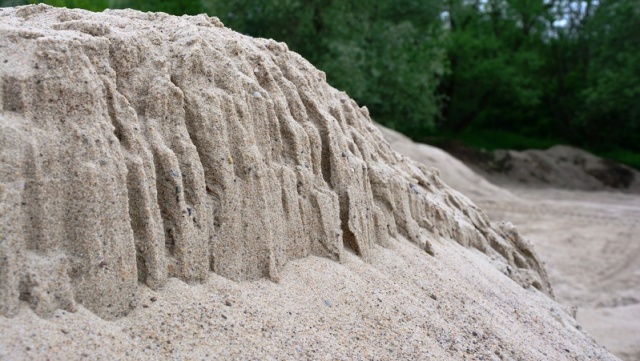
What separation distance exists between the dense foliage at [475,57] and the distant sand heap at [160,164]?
12635 millimetres

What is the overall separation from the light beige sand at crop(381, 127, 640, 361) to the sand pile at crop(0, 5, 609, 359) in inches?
111

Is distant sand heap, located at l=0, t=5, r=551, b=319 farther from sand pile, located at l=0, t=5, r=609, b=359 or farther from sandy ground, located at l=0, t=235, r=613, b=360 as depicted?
sandy ground, located at l=0, t=235, r=613, b=360

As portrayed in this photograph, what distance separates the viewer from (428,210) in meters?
5.34

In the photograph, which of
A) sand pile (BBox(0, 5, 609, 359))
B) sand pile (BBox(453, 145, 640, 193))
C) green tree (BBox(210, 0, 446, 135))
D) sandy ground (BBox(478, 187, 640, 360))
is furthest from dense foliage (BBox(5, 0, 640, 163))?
sand pile (BBox(0, 5, 609, 359))

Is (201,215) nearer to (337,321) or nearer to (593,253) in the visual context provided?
(337,321)

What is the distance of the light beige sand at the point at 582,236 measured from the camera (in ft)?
26.3

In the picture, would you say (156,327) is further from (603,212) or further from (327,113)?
(603,212)

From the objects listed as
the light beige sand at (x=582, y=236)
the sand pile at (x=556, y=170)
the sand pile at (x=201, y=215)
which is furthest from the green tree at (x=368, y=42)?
the sand pile at (x=201, y=215)

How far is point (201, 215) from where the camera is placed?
323cm

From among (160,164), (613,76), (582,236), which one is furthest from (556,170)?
(160,164)

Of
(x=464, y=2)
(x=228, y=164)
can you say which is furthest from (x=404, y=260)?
(x=464, y=2)

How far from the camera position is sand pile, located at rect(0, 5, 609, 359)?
259cm

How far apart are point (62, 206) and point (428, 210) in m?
3.34

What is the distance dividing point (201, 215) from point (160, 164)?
0.33 metres
